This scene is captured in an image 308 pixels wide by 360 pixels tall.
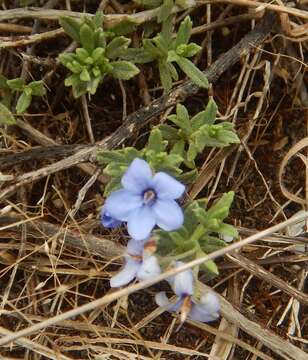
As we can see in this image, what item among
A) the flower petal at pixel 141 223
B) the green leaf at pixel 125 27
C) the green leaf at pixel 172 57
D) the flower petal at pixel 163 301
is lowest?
the flower petal at pixel 163 301

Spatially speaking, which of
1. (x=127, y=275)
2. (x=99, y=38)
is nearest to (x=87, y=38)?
(x=99, y=38)

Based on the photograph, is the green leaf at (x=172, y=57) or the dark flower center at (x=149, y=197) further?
the green leaf at (x=172, y=57)

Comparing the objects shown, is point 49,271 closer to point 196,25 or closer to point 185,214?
point 185,214

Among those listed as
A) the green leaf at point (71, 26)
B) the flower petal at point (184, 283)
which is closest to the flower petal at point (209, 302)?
the flower petal at point (184, 283)

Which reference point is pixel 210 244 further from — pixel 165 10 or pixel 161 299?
pixel 165 10

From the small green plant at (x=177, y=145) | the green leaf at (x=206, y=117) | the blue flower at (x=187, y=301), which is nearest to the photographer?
the blue flower at (x=187, y=301)

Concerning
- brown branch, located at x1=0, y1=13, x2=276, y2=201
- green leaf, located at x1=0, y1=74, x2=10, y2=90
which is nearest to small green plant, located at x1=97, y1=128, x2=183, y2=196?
brown branch, located at x1=0, y1=13, x2=276, y2=201

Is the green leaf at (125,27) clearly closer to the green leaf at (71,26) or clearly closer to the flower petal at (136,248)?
the green leaf at (71,26)

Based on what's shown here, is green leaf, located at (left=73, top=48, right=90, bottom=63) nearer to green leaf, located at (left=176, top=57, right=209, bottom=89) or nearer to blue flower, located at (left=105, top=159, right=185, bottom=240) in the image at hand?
green leaf, located at (left=176, top=57, right=209, bottom=89)
